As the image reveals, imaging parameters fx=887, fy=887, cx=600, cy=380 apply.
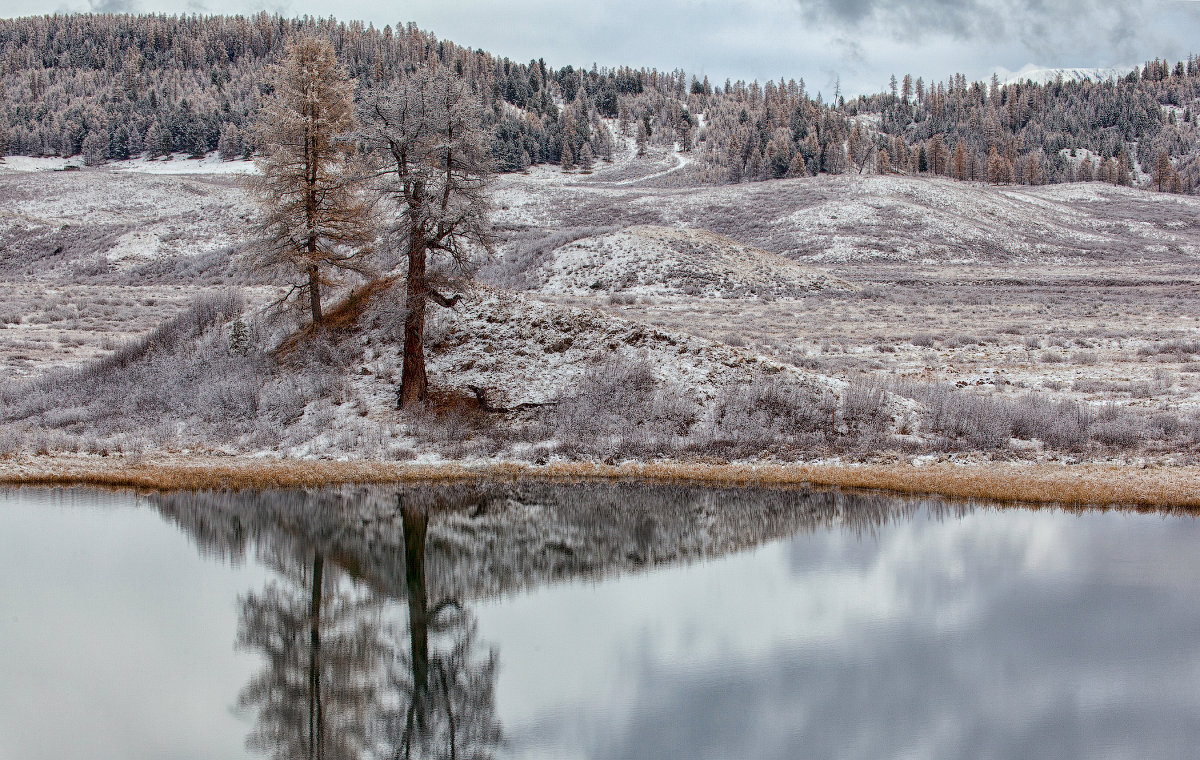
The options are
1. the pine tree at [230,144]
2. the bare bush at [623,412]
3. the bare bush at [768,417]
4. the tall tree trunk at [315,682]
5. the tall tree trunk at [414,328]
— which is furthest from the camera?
the pine tree at [230,144]

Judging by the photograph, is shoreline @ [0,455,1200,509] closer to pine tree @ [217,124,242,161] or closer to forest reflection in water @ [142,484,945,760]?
forest reflection in water @ [142,484,945,760]

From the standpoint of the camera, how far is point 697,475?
19.8m

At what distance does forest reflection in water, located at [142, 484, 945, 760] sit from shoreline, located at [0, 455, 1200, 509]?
68 centimetres

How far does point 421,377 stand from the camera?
25312mm

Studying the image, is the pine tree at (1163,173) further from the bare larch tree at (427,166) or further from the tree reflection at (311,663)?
the tree reflection at (311,663)

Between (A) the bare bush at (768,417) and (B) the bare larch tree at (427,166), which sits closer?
(A) the bare bush at (768,417)

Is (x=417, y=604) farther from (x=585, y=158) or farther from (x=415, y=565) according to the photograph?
(x=585, y=158)

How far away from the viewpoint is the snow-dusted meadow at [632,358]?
22.5m

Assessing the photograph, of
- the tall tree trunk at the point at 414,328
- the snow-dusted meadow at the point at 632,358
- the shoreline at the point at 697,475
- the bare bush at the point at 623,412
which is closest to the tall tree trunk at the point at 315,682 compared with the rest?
the shoreline at the point at 697,475

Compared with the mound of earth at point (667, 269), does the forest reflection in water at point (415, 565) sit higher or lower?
lower

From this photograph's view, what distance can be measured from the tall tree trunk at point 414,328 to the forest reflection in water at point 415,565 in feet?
20.3

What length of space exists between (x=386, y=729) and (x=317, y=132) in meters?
22.1

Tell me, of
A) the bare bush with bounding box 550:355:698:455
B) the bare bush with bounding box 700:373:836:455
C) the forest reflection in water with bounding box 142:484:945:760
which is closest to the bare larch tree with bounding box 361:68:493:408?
the bare bush with bounding box 550:355:698:455

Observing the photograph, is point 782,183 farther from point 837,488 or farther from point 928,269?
point 837,488
